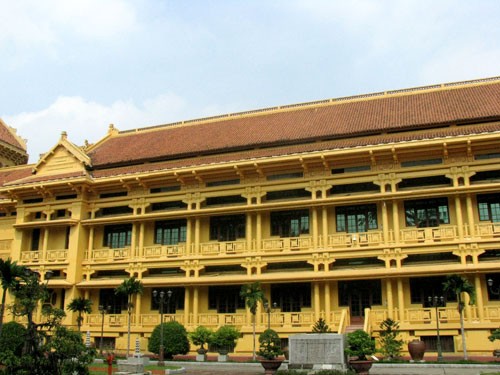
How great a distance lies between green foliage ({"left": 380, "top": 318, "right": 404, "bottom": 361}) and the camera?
1009 inches

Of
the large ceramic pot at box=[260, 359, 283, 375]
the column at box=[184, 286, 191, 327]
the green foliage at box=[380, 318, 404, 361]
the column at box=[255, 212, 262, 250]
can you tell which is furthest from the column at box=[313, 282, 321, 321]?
the large ceramic pot at box=[260, 359, 283, 375]

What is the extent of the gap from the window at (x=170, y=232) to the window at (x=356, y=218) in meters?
9.84

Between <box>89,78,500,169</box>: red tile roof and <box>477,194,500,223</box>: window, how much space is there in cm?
429

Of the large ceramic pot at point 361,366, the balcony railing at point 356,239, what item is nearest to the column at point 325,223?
the balcony railing at point 356,239

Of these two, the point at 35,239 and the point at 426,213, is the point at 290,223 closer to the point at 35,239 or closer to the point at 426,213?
the point at 426,213

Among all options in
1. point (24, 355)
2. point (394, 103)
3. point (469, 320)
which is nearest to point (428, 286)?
point (469, 320)

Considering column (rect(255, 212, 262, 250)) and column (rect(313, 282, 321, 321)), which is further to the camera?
column (rect(255, 212, 262, 250))

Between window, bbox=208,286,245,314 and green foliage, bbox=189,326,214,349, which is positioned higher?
window, bbox=208,286,245,314

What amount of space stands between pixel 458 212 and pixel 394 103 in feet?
33.7

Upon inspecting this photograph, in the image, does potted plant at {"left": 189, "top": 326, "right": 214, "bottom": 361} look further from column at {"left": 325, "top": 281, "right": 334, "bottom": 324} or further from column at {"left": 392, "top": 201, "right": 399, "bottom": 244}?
column at {"left": 392, "top": 201, "right": 399, "bottom": 244}

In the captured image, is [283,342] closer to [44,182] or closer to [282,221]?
[282,221]

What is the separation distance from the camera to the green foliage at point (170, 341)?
2862 cm

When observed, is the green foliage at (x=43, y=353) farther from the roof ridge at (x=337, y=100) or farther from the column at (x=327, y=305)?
the roof ridge at (x=337, y=100)

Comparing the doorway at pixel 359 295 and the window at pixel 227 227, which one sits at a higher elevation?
the window at pixel 227 227
